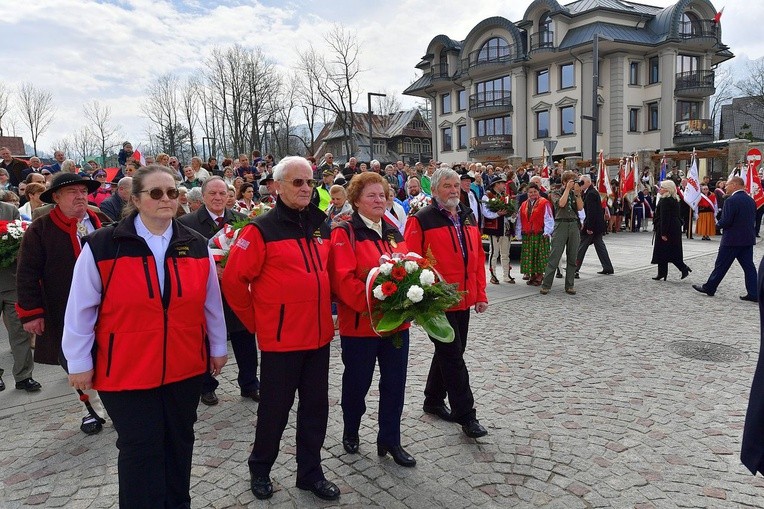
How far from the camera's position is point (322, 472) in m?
3.58

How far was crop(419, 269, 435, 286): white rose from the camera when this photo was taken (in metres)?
3.38

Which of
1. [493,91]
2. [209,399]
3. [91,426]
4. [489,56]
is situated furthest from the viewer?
[493,91]

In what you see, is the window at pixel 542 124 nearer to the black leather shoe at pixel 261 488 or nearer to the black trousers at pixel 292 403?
the black trousers at pixel 292 403

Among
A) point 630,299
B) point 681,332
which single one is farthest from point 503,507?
point 630,299

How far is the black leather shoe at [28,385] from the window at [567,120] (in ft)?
137

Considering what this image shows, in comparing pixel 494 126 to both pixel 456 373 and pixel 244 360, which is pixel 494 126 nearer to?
pixel 244 360

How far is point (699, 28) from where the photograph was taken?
4197 cm

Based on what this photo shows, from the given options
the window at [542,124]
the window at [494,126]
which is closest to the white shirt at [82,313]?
the window at [542,124]

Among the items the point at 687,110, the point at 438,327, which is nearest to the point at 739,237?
the point at 438,327

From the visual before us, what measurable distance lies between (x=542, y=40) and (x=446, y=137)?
13403 millimetres

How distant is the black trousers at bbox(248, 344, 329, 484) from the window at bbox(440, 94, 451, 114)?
2054 inches

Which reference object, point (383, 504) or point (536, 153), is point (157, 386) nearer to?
point (383, 504)

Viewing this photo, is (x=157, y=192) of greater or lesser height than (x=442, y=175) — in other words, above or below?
below

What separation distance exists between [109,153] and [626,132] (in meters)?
49.9
